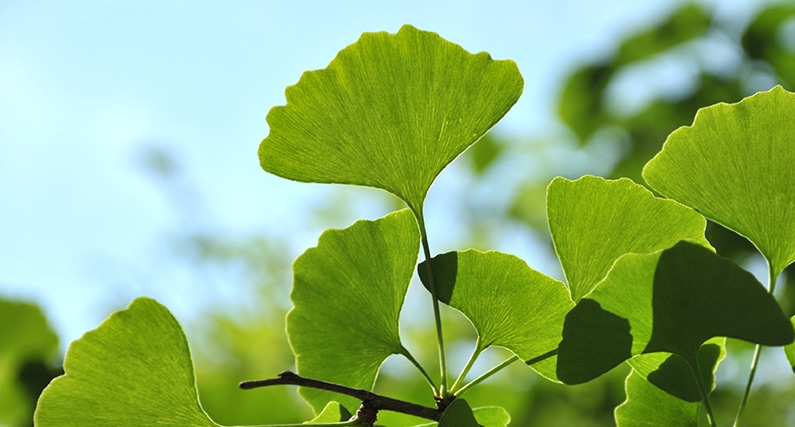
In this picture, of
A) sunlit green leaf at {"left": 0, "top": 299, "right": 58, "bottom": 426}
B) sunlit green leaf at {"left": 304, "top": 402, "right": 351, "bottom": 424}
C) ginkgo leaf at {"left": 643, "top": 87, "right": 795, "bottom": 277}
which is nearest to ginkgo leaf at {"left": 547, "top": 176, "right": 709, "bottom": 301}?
ginkgo leaf at {"left": 643, "top": 87, "right": 795, "bottom": 277}

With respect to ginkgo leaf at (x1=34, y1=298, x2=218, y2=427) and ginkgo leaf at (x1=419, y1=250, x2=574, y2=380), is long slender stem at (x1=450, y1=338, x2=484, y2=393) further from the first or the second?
ginkgo leaf at (x1=34, y1=298, x2=218, y2=427)

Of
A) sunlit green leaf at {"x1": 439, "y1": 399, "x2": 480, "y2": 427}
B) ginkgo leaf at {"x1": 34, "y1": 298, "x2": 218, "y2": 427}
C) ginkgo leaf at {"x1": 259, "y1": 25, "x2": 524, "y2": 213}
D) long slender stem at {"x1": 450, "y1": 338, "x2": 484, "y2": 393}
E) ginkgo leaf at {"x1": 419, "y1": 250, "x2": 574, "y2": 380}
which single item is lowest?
sunlit green leaf at {"x1": 439, "y1": 399, "x2": 480, "y2": 427}

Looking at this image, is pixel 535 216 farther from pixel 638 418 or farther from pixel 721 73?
pixel 638 418

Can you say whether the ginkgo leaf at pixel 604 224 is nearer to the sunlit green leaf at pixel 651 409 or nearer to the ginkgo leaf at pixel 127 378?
the sunlit green leaf at pixel 651 409

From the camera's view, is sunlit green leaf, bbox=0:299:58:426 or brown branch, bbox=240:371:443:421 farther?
sunlit green leaf, bbox=0:299:58:426

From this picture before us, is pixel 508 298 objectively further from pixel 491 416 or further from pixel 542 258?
pixel 542 258
